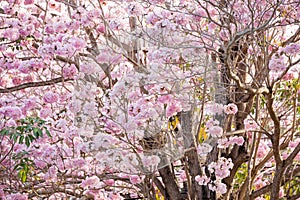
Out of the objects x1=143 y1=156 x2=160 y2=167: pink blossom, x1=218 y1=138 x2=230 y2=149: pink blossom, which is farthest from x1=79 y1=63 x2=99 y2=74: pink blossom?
x1=218 y1=138 x2=230 y2=149: pink blossom

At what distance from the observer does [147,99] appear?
309 cm

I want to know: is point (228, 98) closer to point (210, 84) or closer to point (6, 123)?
point (210, 84)

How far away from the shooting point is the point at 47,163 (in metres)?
3.73

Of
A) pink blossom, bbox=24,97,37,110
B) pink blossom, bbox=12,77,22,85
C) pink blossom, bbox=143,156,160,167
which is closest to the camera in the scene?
pink blossom, bbox=143,156,160,167

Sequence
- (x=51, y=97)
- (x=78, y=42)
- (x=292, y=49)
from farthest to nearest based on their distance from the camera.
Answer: (x=51, y=97)
(x=78, y=42)
(x=292, y=49)

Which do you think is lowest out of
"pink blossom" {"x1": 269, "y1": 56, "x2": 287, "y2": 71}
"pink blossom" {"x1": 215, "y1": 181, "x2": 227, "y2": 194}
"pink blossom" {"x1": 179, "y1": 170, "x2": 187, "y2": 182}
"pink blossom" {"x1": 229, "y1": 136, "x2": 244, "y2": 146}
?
"pink blossom" {"x1": 179, "y1": 170, "x2": 187, "y2": 182}

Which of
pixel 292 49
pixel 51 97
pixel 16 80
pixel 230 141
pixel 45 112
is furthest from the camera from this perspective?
pixel 16 80

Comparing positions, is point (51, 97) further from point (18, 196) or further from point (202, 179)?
point (202, 179)

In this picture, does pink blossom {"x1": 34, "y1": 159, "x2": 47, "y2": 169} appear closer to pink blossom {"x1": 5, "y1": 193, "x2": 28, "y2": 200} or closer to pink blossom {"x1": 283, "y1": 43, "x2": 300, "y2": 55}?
pink blossom {"x1": 5, "y1": 193, "x2": 28, "y2": 200}

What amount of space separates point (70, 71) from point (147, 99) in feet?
2.37

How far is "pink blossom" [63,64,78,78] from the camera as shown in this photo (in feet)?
11.8

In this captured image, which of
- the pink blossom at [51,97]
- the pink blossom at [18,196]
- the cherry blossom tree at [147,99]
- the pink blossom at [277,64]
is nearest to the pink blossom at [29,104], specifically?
the cherry blossom tree at [147,99]

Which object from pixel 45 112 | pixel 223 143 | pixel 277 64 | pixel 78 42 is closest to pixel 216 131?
pixel 223 143

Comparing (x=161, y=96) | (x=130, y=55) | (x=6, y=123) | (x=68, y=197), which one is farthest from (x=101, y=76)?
(x=68, y=197)
